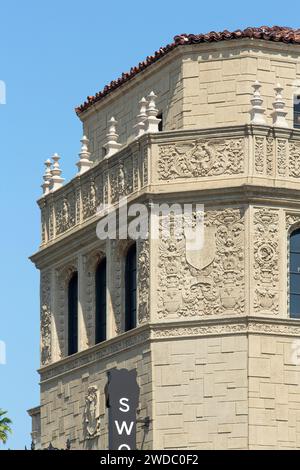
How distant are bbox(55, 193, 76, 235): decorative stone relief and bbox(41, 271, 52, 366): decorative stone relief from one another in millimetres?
1614

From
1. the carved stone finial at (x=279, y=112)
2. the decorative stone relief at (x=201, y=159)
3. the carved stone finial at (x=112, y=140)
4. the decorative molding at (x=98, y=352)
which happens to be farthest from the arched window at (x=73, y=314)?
the carved stone finial at (x=279, y=112)

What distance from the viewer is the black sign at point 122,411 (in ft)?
228

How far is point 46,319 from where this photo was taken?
77.4 meters

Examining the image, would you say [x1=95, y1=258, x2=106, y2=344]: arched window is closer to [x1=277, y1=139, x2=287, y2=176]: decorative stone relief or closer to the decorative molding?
the decorative molding

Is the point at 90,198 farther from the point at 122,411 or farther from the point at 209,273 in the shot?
the point at 122,411

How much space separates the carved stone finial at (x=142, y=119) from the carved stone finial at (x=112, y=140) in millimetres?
1236

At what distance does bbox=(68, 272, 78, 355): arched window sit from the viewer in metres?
75.9

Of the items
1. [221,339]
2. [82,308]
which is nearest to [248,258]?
[221,339]

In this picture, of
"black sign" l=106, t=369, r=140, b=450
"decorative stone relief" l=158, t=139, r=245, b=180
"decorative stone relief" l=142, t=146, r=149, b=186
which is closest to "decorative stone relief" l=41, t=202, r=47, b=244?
"decorative stone relief" l=142, t=146, r=149, b=186

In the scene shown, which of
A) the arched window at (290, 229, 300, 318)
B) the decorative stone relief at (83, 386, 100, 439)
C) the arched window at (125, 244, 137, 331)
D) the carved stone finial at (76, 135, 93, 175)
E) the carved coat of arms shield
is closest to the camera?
the carved coat of arms shield

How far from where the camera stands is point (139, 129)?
71.8m

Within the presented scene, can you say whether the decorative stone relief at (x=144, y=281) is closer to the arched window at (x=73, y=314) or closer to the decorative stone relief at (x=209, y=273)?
the decorative stone relief at (x=209, y=273)
